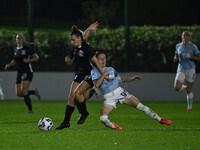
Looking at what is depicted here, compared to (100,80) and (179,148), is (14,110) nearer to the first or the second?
(100,80)

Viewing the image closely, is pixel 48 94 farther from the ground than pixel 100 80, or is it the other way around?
pixel 100 80

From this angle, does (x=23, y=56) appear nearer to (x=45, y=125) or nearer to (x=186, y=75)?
(x=186, y=75)

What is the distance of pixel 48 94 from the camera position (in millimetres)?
21641

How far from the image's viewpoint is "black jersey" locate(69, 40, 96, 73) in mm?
11771

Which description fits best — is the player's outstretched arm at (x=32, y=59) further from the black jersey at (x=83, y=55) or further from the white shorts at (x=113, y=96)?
the white shorts at (x=113, y=96)

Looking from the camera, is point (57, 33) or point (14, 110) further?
point (57, 33)

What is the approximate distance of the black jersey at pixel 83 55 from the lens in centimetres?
1177

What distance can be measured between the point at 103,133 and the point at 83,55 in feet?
5.66

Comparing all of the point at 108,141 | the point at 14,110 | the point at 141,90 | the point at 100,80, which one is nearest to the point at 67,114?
the point at 100,80

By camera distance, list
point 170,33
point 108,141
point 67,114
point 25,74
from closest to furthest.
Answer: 1. point 108,141
2. point 67,114
3. point 25,74
4. point 170,33

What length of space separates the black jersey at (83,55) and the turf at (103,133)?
4.00ft

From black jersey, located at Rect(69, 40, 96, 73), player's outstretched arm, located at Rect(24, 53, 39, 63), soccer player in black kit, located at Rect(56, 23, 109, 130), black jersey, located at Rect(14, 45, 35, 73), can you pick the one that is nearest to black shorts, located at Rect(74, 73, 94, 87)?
soccer player in black kit, located at Rect(56, 23, 109, 130)

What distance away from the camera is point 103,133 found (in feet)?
36.4

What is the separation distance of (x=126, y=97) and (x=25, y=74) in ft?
17.7
